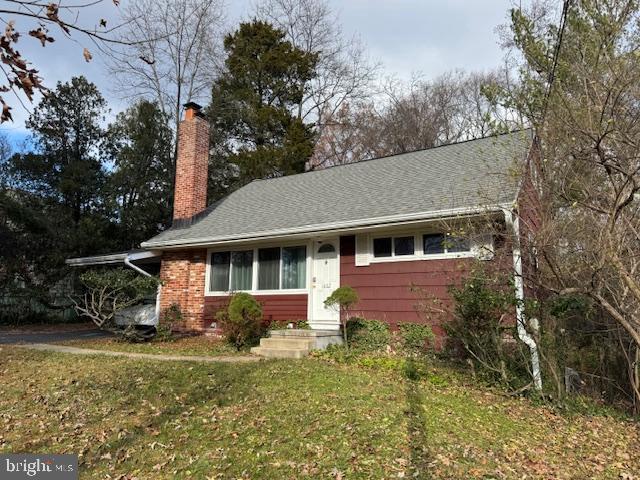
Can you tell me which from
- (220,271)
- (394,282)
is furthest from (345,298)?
(220,271)

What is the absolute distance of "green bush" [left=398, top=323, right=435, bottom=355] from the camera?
9.10 m

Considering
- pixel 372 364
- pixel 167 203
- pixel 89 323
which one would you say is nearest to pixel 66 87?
pixel 167 203

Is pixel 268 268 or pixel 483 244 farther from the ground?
pixel 483 244

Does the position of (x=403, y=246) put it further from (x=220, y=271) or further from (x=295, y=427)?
(x=295, y=427)

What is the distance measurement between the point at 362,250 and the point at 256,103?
16.6 metres

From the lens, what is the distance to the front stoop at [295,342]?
9.12 meters

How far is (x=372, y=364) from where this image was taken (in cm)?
818

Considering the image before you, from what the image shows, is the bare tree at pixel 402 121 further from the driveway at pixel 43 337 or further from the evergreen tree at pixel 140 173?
the driveway at pixel 43 337

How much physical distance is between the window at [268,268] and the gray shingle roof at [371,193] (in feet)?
2.45

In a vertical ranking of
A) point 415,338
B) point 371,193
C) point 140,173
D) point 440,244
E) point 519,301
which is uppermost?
point 140,173

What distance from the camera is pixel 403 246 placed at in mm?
9844

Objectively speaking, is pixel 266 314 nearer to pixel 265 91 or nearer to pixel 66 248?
pixel 66 248

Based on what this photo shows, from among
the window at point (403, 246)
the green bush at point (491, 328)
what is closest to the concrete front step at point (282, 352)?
the window at point (403, 246)

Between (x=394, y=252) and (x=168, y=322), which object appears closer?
(x=394, y=252)
